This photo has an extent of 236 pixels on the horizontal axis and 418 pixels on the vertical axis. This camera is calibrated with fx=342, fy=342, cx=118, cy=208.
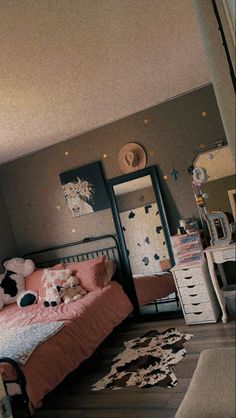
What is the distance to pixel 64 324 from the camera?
2.57 m

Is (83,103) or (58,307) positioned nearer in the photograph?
(83,103)

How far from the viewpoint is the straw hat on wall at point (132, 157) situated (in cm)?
335

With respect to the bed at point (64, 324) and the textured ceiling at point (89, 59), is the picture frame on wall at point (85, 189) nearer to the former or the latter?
the bed at point (64, 324)

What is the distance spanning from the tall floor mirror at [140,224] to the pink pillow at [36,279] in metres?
0.74

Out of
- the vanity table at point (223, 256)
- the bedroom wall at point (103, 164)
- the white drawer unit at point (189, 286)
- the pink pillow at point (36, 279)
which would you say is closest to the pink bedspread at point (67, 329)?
Answer: the pink pillow at point (36, 279)

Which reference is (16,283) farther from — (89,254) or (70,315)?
(70,315)

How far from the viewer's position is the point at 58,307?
3.08 m

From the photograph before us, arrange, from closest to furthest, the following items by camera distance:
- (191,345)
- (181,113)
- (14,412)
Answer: (191,345)
(14,412)
(181,113)

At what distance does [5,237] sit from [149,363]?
2440 millimetres

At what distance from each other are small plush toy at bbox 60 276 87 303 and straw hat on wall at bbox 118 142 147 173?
1205 millimetres

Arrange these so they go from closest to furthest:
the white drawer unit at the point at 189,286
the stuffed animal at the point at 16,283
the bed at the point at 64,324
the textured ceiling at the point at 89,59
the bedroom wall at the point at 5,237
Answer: the textured ceiling at the point at 89,59, the bed at the point at 64,324, the white drawer unit at the point at 189,286, the stuffed animal at the point at 16,283, the bedroom wall at the point at 5,237

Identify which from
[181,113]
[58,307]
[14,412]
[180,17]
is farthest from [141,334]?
[180,17]

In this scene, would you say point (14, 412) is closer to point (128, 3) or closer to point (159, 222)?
point (159, 222)

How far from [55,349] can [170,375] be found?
79 cm
